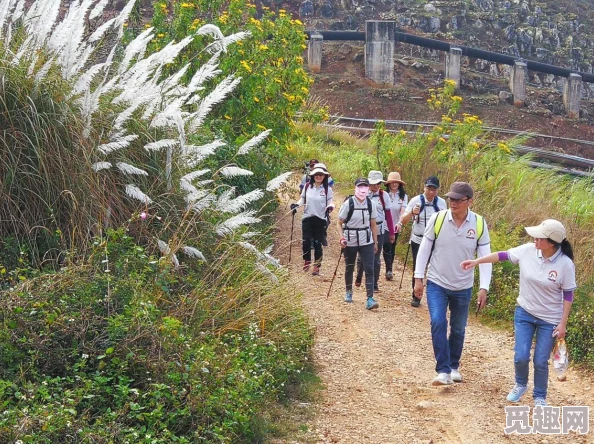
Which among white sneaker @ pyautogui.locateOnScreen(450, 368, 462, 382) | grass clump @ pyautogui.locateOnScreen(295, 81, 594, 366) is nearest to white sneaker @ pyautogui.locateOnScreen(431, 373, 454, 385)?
white sneaker @ pyautogui.locateOnScreen(450, 368, 462, 382)

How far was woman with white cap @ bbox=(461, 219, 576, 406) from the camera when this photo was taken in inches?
317

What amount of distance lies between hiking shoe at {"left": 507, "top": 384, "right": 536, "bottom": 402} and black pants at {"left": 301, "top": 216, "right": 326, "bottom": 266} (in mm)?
5119

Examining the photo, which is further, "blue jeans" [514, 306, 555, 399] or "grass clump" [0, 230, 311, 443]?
"blue jeans" [514, 306, 555, 399]

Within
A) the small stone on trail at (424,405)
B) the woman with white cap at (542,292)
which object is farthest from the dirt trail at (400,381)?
the woman with white cap at (542,292)

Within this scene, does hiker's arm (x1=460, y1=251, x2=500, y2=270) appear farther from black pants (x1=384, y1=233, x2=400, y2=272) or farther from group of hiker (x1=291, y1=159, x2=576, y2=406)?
black pants (x1=384, y1=233, x2=400, y2=272)

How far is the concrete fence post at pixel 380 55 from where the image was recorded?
148ft

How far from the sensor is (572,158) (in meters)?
30.9

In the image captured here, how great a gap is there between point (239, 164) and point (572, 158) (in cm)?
1999

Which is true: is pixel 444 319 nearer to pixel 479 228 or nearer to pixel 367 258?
pixel 479 228

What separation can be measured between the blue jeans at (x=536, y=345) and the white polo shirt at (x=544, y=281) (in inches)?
2.9

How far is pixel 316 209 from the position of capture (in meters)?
13.4

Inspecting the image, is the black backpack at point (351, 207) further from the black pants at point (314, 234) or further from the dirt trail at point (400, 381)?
the black pants at point (314, 234)

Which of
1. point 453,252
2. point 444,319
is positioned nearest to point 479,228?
point 453,252

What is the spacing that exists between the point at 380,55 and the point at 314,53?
10.1 feet
